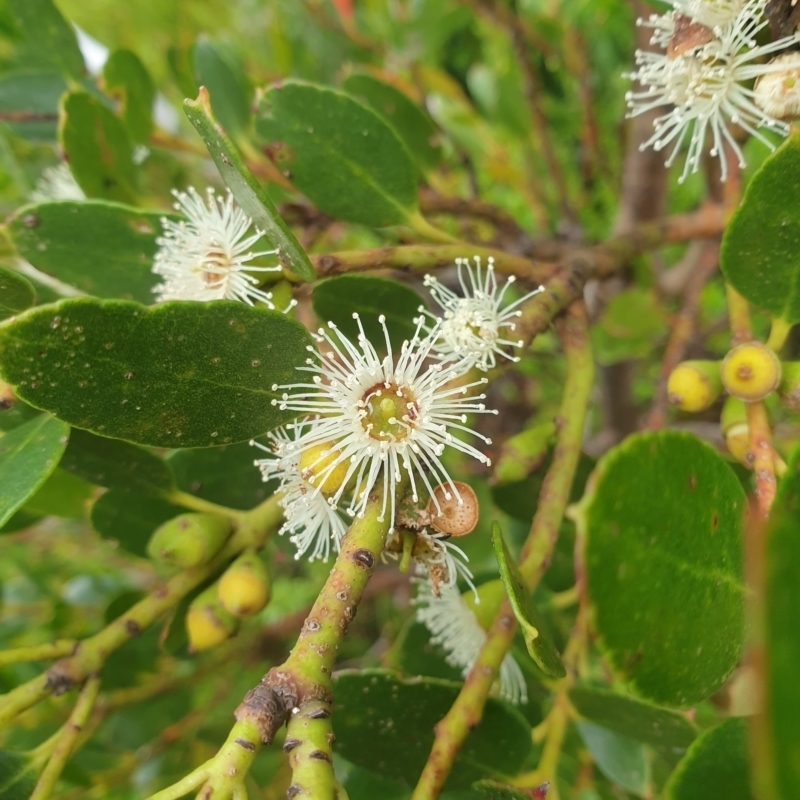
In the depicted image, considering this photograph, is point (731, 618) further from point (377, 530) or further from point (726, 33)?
point (726, 33)

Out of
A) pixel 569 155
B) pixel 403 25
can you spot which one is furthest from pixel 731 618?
pixel 569 155

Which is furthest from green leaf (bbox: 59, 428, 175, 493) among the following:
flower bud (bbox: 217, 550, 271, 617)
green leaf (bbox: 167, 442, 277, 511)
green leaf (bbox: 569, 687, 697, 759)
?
green leaf (bbox: 569, 687, 697, 759)

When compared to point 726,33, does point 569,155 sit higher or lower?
higher

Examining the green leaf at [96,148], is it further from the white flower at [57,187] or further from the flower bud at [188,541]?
the flower bud at [188,541]

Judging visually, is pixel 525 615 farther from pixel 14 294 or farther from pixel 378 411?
pixel 14 294

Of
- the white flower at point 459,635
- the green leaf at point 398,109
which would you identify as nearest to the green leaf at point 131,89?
the green leaf at point 398,109

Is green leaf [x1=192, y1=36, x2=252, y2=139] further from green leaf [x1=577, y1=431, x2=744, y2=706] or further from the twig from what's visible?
green leaf [x1=577, y1=431, x2=744, y2=706]
